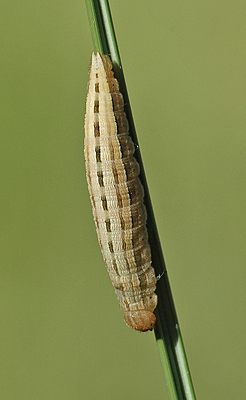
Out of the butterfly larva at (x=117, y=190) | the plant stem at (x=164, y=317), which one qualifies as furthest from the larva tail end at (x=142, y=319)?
the plant stem at (x=164, y=317)

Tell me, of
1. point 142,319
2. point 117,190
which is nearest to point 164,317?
point 142,319

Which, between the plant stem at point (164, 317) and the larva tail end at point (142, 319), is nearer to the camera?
the plant stem at point (164, 317)

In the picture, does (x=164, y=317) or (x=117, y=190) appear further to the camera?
(x=117, y=190)

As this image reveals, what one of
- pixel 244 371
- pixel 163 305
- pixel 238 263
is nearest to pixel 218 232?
pixel 238 263

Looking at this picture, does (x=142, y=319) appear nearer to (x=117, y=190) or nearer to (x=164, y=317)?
(x=164, y=317)

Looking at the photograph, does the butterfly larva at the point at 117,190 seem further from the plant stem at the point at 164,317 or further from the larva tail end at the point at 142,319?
the plant stem at the point at 164,317

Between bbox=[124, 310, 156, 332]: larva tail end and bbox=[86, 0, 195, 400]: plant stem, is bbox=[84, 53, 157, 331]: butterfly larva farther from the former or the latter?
bbox=[86, 0, 195, 400]: plant stem

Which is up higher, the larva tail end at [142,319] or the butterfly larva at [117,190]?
the butterfly larva at [117,190]

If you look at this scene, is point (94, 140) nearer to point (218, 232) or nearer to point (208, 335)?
point (218, 232)
